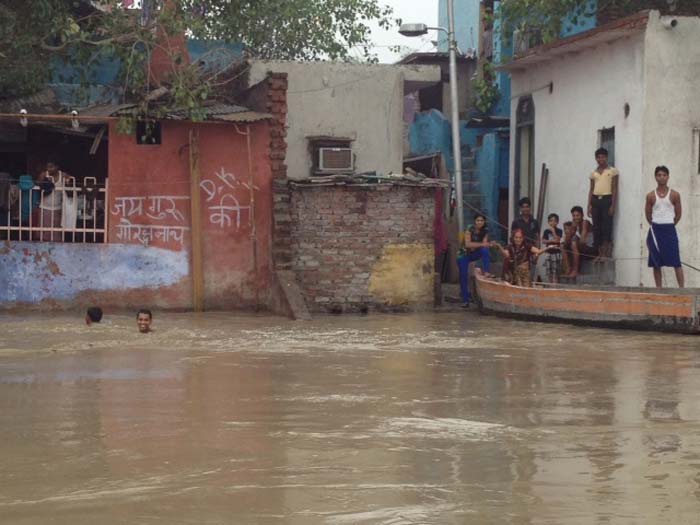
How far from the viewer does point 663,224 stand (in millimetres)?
15914

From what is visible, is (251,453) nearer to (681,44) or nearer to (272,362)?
(272,362)

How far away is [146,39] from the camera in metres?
16.6

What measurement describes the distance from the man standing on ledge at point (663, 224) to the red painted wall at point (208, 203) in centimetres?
491

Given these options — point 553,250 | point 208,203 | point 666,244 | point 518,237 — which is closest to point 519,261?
point 518,237

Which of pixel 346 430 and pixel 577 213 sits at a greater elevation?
pixel 577 213

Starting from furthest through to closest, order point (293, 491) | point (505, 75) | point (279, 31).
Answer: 1. point (279, 31)
2. point (505, 75)
3. point (293, 491)

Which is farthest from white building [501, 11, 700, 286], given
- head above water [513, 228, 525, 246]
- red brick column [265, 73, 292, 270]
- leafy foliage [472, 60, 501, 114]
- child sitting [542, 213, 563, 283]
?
leafy foliage [472, 60, 501, 114]

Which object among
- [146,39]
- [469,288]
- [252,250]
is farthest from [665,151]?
[146,39]

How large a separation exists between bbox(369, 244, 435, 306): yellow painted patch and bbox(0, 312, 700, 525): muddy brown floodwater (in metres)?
3.87

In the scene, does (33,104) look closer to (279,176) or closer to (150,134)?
(150,134)

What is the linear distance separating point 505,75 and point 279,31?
5.25m

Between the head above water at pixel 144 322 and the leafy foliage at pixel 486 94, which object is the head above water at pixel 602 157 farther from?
the leafy foliage at pixel 486 94

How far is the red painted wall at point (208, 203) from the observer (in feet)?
55.6

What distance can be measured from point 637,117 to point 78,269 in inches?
295
